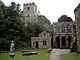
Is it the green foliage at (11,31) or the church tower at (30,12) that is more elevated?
the church tower at (30,12)

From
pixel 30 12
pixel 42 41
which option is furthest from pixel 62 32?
pixel 30 12

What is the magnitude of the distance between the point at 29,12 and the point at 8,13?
66.5 ft

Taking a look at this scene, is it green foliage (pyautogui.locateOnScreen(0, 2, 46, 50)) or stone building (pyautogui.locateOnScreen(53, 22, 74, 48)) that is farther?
stone building (pyautogui.locateOnScreen(53, 22, 74, 48))

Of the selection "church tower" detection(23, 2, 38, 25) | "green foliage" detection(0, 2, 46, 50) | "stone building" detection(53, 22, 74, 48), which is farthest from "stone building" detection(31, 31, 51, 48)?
"church tower" detection(23, 2, 38, 25)

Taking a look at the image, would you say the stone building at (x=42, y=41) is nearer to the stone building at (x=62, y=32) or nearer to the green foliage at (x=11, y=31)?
the green foliage at (x=11, y=31)

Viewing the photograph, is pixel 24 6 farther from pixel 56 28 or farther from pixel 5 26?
pixel 5 26

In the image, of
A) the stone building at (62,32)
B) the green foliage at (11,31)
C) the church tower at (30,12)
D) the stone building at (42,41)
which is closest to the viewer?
the green foliage at (11,31)

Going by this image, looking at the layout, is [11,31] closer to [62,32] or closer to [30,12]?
[62,32]

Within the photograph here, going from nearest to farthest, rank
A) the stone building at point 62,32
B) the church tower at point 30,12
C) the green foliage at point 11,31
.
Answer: the green foliage at point 11,31 < the stone building at point 62,32 < the church tower at point 30,12

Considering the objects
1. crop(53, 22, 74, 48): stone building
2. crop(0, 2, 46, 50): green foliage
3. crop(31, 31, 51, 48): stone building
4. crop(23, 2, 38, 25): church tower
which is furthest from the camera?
crop(23, 2, 38, 25): church tower

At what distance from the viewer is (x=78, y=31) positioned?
3056 cm

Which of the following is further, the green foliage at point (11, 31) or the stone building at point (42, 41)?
the stone building at point (42, 41)

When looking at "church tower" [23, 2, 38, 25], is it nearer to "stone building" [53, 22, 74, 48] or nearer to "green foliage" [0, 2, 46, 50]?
"stone building" [53, 22, 74, 48]

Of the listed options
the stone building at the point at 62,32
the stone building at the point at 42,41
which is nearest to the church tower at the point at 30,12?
the stone building at the point at 62,32
